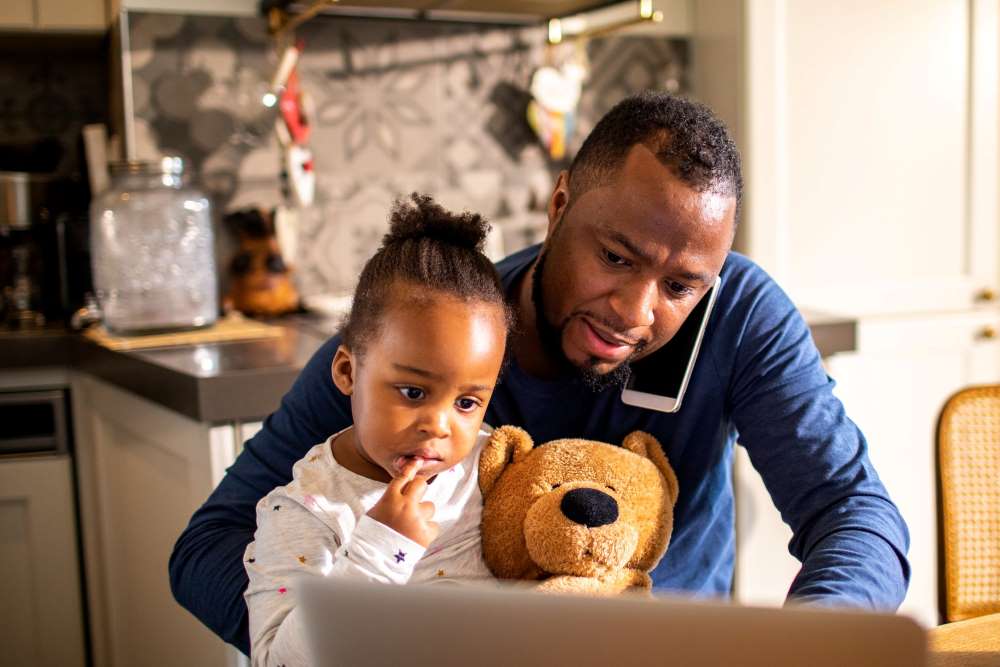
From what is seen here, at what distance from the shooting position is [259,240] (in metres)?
2.14

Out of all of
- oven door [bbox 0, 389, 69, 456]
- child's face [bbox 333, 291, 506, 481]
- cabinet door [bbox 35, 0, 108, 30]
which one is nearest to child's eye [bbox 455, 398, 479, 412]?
child's face [bbox 333, 291, 506, 481]

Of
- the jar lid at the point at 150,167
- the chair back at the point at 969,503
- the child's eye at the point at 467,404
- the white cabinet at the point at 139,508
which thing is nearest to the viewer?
the child's eye at the point at 467,404

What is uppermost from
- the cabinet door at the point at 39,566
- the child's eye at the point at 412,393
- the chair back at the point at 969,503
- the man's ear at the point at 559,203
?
the man's ear at the point at 559,203

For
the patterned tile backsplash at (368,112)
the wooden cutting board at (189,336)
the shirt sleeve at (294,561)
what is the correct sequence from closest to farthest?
the shirt sleeve at (294,561)
the wooden cutting board at (189,336)
the patterned tile backsplash at (368,112)

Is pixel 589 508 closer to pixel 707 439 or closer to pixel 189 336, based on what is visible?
pixel 707 439

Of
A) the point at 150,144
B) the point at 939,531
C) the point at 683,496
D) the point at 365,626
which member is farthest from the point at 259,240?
the point at 365,626

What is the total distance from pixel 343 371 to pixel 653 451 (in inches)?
13.6

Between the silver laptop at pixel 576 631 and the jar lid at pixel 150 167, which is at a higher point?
the jar lid at pixel 150 167

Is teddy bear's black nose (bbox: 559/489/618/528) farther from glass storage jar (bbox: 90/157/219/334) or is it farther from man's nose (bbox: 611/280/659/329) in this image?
glass storage jar (bbox: 90/157/219/334)

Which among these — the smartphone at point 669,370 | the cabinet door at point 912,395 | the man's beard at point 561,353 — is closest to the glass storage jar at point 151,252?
the man's beard at point 561,353

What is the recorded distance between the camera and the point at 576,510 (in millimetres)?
985

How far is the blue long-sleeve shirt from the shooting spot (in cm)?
104

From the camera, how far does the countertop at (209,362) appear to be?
1429mm

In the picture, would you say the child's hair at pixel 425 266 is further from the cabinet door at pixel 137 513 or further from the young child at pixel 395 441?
the cabinet door at pixel 137 513
